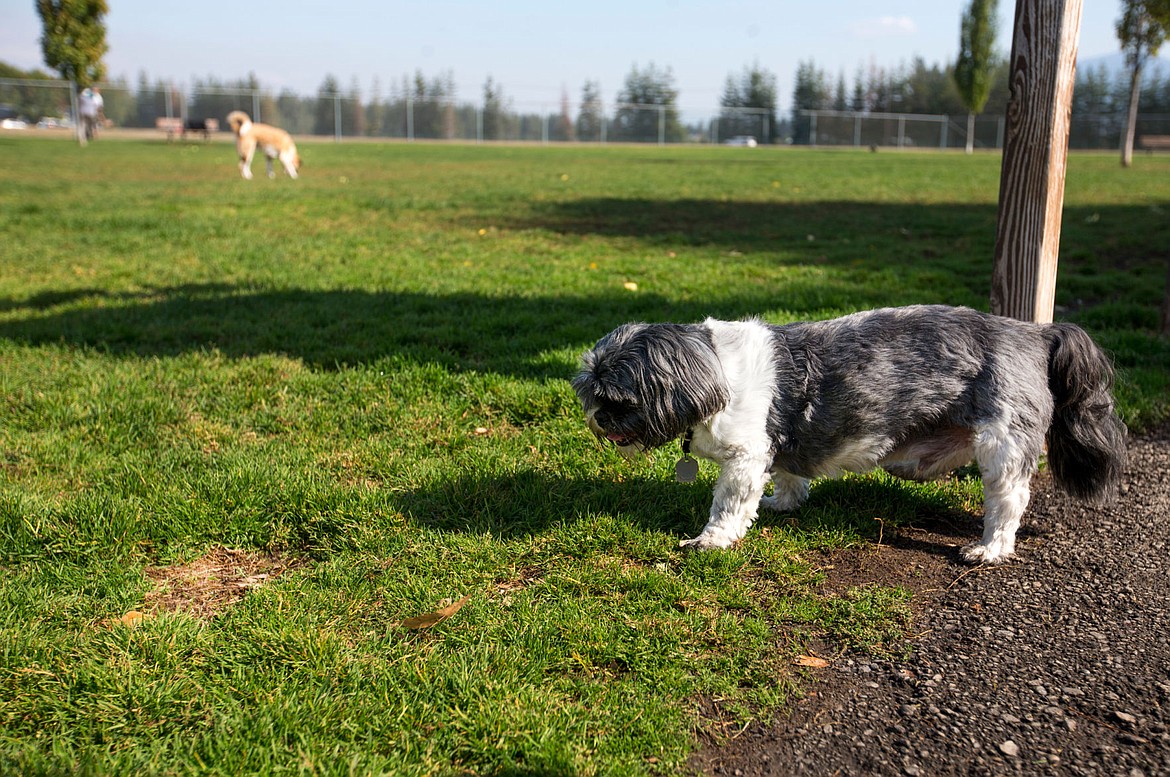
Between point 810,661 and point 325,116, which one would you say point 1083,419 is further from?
point 325,116

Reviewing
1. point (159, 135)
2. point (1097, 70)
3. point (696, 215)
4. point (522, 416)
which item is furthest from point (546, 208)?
point (1097, 70)

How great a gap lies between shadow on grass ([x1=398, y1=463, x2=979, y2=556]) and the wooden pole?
52.3 inches

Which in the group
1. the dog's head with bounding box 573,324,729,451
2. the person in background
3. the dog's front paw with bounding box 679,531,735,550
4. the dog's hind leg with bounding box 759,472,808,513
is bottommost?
the dog's front paw with bounding box 679,531,735,550

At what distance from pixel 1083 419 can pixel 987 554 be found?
766mm

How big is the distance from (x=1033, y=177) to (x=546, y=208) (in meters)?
11.6

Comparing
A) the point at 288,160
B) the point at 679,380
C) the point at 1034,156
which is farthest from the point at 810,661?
the point at 288,160

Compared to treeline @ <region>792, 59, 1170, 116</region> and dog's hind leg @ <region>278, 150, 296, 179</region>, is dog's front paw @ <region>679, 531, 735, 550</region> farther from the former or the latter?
treeline @ <region>792, 59, 1170, 116</region>

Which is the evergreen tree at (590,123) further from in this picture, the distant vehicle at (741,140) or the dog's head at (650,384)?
the dog's head at (650,384)

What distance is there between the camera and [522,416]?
543 cm

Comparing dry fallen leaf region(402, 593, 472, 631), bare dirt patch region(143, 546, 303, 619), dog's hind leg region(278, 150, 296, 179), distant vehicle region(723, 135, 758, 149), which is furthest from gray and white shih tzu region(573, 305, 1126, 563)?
distant vehicle region(723, 135, 758, 149)

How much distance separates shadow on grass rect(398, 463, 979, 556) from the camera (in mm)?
4090

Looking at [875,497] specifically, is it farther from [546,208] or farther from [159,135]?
[159,135]

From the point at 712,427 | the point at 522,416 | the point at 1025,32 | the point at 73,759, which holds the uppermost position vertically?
the point at 1025,32

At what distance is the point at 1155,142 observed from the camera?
5197 centimetres
